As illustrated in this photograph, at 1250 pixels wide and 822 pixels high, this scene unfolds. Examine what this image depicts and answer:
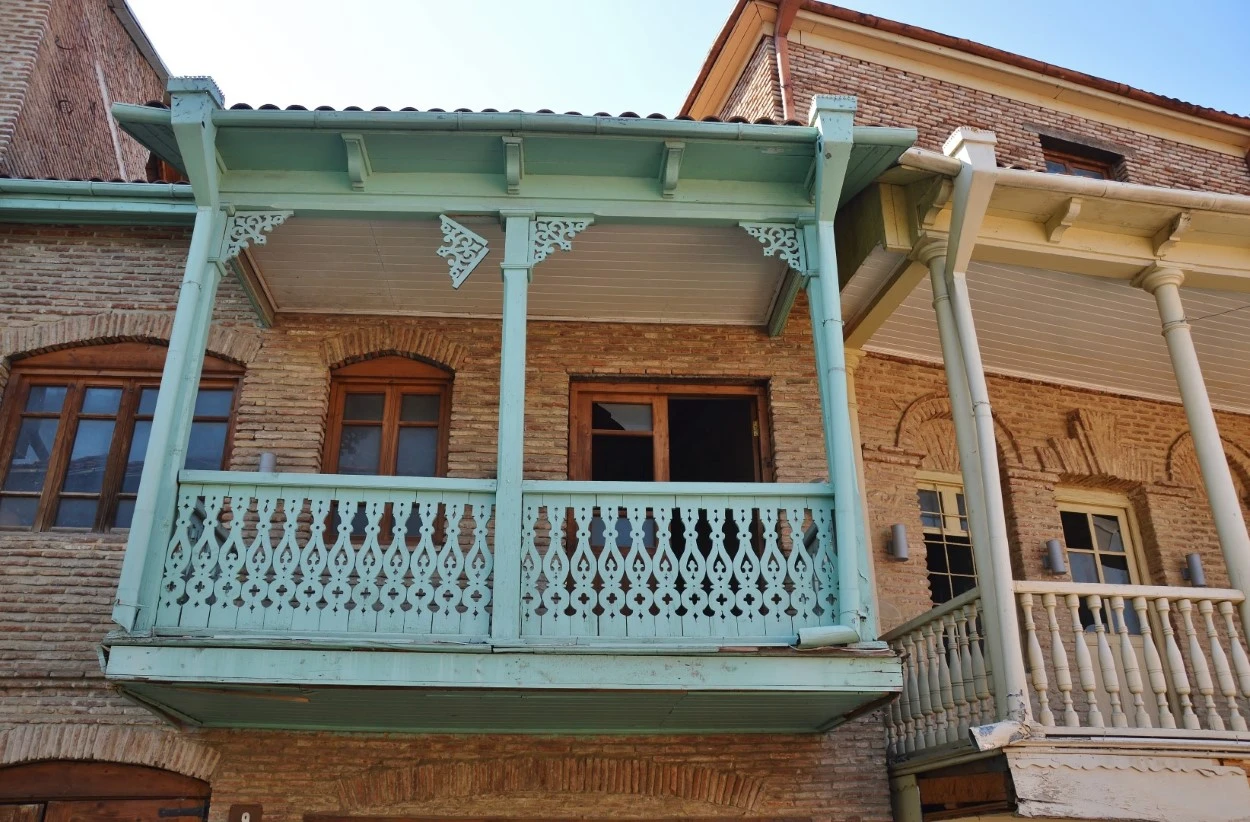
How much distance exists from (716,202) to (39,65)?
628 cm

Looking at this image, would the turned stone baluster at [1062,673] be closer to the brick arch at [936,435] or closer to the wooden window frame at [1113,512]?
the brick arch at [936,435]

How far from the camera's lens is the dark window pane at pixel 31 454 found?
280 inches

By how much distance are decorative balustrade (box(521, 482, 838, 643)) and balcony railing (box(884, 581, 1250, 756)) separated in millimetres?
1080

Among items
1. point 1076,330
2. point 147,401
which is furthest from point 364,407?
point 1076,330

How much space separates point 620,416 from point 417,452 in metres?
1.53

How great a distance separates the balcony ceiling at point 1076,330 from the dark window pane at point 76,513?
5457 millimetres

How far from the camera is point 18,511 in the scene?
7.04 m

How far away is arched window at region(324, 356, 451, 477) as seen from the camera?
7484 millimetres

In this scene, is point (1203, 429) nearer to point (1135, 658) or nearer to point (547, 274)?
point (1135, 658)

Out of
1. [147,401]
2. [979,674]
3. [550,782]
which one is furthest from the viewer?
[147,401]

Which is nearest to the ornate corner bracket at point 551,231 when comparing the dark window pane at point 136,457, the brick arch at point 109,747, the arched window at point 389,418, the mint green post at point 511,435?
the mint green post at point 511,435

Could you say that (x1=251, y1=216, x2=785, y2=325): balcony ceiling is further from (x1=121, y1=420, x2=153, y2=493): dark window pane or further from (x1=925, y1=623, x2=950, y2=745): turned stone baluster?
(x1=925, y1=623, x2=950, y2=745): turned stone baluster


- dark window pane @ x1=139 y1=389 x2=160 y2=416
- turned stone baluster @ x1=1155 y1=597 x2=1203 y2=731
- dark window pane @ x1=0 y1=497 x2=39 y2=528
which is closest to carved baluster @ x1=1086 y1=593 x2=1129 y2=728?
turned stone baluster @ x1=1155 y1=597 x2=1203 y2=731

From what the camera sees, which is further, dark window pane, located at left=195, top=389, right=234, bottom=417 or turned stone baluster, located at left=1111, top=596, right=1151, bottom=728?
dark window pane, located at left=195, top=389, right=234, bottom=417
